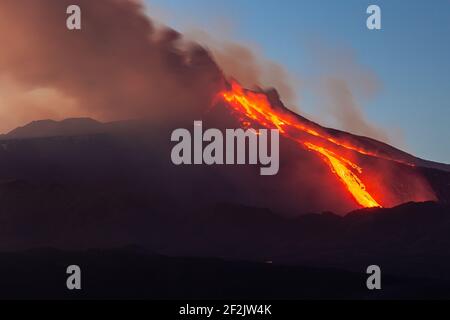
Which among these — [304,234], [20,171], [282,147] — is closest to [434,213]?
[304,234]

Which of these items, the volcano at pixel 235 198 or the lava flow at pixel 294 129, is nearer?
the volcano at pixel 235 198

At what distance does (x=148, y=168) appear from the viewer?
10488 cm

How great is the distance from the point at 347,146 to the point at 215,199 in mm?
19733

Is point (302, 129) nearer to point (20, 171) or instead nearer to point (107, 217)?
point (107, 217)

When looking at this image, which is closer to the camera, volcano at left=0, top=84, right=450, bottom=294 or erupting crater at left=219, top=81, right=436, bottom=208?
volcano at left=0, top=84, right=450, bottom=294

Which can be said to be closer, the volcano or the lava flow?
the volcano

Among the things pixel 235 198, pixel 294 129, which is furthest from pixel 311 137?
pixel 235 198

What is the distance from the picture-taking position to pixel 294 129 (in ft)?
341

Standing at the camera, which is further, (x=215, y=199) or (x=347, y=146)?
(x=347, y=146)

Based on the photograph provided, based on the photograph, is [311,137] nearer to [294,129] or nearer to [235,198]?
[294,129]

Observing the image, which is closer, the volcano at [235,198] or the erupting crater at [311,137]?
the volcano at [235,198]

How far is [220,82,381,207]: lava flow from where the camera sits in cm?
9612

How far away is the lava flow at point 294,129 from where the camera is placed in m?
96.1
